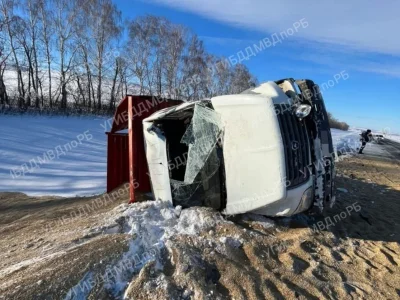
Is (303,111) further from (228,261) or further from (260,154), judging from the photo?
(228,261)

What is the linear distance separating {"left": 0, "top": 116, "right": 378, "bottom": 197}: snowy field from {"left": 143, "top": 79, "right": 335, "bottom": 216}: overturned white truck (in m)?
3.71

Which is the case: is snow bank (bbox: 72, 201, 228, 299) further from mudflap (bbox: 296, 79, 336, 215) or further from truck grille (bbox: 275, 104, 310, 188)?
mudflap (bbox: 296, 79, 336, 215)

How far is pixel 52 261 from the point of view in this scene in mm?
2754

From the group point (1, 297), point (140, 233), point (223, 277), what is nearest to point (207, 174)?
point (140, 233)

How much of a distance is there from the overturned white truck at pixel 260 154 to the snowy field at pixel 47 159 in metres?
3.71

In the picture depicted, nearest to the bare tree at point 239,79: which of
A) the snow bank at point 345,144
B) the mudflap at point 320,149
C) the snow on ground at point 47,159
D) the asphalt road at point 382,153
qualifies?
the snow bank at point 345,144

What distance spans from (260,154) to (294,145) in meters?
0.40

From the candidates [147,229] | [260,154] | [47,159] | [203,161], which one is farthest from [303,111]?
[47,159]

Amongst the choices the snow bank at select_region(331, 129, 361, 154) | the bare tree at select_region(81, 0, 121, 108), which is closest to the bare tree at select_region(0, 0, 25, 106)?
the bare tree at select_region(81, 0, 121, 108)

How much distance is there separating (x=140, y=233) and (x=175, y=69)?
2921 cm

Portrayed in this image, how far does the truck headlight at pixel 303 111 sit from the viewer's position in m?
3.36

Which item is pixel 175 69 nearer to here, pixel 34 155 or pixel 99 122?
pixel 99 122

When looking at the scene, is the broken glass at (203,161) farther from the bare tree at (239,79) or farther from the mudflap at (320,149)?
the bare tree at (239,79)

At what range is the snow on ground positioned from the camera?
733 cm
